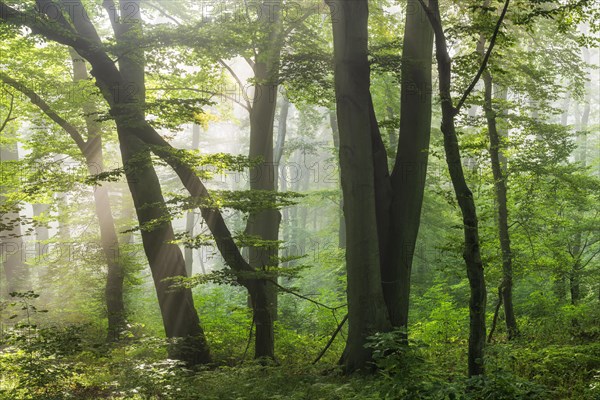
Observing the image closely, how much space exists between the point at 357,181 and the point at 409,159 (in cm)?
106

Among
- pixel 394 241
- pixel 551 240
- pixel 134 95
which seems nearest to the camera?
pixel 394 241

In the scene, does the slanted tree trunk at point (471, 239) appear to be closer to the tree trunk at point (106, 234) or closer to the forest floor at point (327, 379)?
the forest floor at point (327, 379)

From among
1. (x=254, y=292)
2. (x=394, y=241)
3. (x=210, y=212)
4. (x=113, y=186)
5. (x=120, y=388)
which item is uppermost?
(x=113, y=186)

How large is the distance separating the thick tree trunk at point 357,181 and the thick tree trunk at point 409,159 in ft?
1.81

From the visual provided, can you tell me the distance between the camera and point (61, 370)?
596cm

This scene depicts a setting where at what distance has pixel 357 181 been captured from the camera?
24.2ft

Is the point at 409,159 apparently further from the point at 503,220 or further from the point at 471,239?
the point at 503,220

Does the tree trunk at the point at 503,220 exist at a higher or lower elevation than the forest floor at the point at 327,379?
higher

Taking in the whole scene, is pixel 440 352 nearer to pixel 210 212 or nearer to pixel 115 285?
pixel 210 212

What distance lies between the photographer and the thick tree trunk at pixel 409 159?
7.69 metres

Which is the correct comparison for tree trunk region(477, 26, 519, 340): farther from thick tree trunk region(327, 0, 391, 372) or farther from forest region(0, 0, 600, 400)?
thick tree trunk region(327, 0, 391, 372)

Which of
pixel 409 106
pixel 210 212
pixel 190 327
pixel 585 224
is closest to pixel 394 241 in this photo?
pixel 409 106

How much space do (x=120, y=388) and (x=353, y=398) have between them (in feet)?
8.44

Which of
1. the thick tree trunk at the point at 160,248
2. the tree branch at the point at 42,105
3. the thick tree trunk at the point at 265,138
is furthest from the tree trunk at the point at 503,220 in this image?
the tree branch at the point at 42,105
